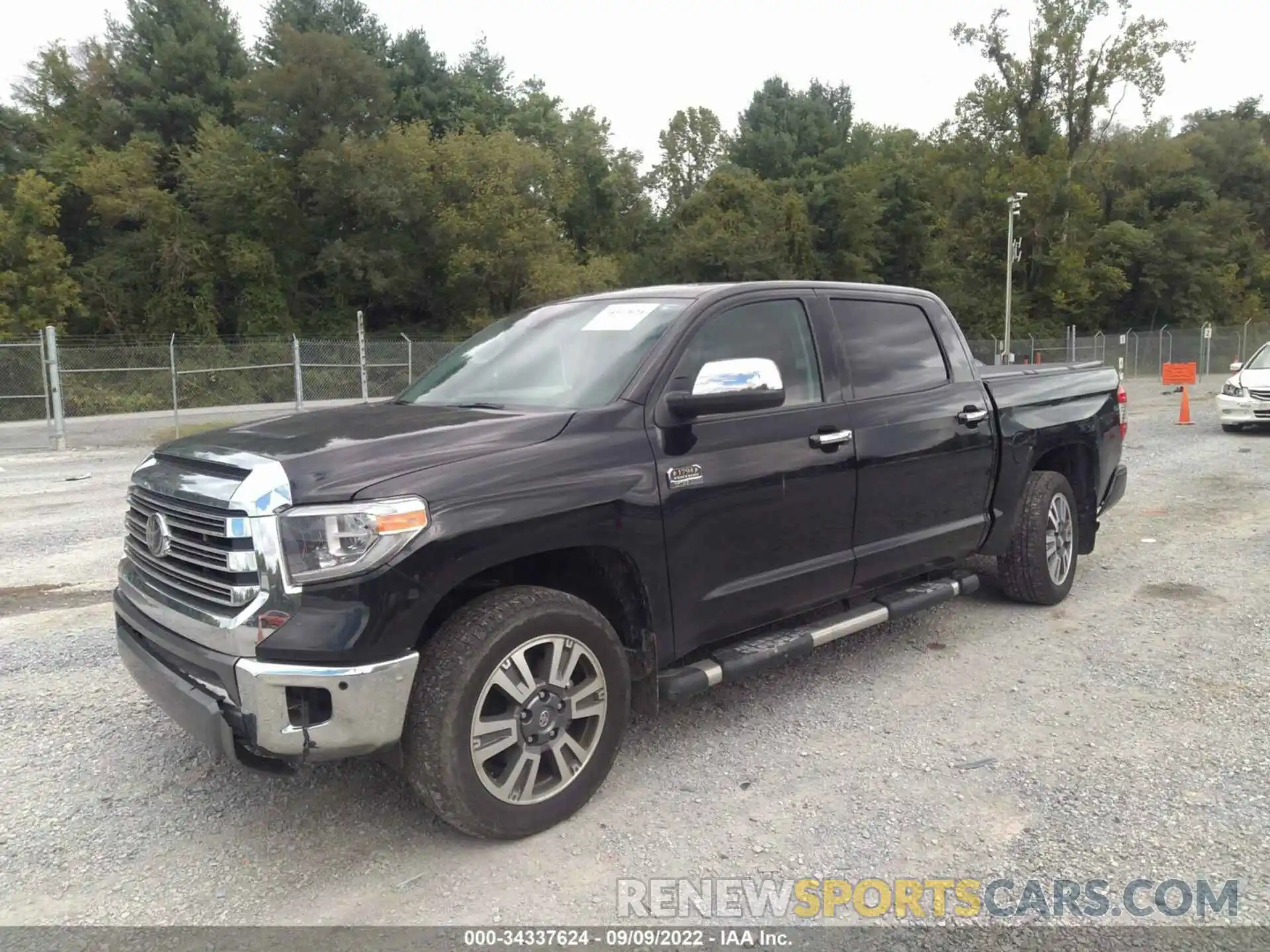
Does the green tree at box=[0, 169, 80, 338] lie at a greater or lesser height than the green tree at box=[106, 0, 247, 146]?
lesser

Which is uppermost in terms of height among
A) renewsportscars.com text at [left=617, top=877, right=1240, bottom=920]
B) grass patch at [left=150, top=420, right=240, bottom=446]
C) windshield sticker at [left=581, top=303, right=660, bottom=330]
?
windshield sticker at [left=581, top=303, right=660, bottom=330]

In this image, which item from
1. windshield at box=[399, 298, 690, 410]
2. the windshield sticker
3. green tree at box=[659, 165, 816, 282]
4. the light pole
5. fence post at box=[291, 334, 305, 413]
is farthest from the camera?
green tree at box=[659, 165, 816, 282]

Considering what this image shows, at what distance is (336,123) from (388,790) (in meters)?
39.9

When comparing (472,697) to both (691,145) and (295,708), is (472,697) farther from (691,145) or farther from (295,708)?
(691,145)

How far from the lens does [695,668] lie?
12.2ft

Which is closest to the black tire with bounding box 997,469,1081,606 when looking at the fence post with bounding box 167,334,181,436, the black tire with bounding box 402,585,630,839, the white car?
the black tire with bounding box 402,585,630,839

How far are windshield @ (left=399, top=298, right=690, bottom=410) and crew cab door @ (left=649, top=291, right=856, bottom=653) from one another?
8.0 inches

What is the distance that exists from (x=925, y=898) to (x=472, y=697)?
5.08 feet

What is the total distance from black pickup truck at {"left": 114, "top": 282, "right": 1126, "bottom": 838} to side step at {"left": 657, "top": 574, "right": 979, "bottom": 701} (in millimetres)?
14

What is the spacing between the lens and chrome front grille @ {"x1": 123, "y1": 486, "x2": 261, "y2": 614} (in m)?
2.90

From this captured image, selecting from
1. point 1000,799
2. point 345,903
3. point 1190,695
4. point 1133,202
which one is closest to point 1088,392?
point 1190,695

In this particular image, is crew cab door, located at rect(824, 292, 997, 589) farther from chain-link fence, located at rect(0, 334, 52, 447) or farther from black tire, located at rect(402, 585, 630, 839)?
chain-link fence, located at rect(0, 334, 52, 447)

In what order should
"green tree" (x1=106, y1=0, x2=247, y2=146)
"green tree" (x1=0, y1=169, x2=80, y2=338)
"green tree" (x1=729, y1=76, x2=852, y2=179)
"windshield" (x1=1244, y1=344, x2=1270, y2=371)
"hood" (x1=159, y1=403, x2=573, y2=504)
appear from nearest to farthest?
"hood" (x1=159, y1=403, x2=573, y2=504), "windshield" (x1=1244, y1=344, x2=1270, y2=371), "green tree" (x1=0, y1=169, x2=80, y2=338), "green tree" (x1=106, y1=0, x2=247, y2=146), "green tree" (x1=729, y1=76, x2=852, y2=179)

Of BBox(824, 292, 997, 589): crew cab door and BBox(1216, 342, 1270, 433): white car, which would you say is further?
BBox(1216, 342, 1270, 433): white car
